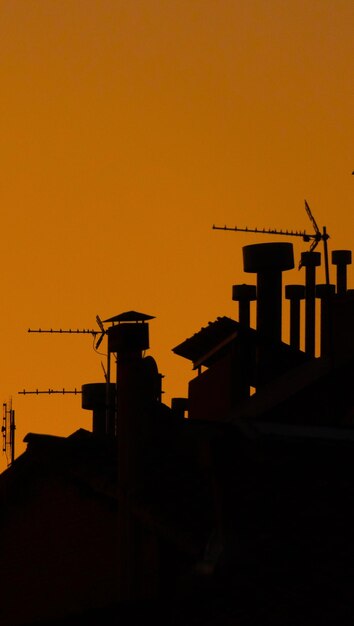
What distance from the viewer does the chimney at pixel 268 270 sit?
43219mm

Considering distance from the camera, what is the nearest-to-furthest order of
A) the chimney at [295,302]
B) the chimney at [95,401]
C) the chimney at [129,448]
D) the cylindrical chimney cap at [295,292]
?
the chimney at [129,448], the chimney at [95,401], the chimney at [295,302], the cylindrical chimney cap at [295,292]

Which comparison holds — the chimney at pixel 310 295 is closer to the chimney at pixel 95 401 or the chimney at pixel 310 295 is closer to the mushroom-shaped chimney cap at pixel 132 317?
the chimney at pixel 95 401

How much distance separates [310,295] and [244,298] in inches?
88.2

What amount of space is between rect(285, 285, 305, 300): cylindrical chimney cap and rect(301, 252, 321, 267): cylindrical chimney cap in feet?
11.7

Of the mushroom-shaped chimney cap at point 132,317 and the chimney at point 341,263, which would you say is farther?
the chimney at point 341,263

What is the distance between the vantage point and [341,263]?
5041 cm

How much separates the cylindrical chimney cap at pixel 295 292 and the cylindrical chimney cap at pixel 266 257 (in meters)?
8.08

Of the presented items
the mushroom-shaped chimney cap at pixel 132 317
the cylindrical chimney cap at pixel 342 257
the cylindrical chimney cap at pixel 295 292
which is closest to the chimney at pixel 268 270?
the cylindrical chimney cap at pixel 342 257

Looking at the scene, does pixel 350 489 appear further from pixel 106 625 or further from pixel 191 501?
pixel 191 501

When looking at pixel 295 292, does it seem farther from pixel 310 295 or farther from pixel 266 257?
pixel 266 257

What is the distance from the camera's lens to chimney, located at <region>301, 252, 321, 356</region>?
156 ft

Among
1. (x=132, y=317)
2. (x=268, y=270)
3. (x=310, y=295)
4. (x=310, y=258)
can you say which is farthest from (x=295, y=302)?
(x=132, y=317)

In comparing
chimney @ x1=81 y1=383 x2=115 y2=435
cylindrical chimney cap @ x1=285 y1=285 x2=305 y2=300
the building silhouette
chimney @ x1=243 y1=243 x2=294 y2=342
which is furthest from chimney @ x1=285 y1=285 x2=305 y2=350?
chimney @ x1=243 y1=243 x2=294 y2=342

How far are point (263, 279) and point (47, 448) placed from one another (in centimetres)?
1433
